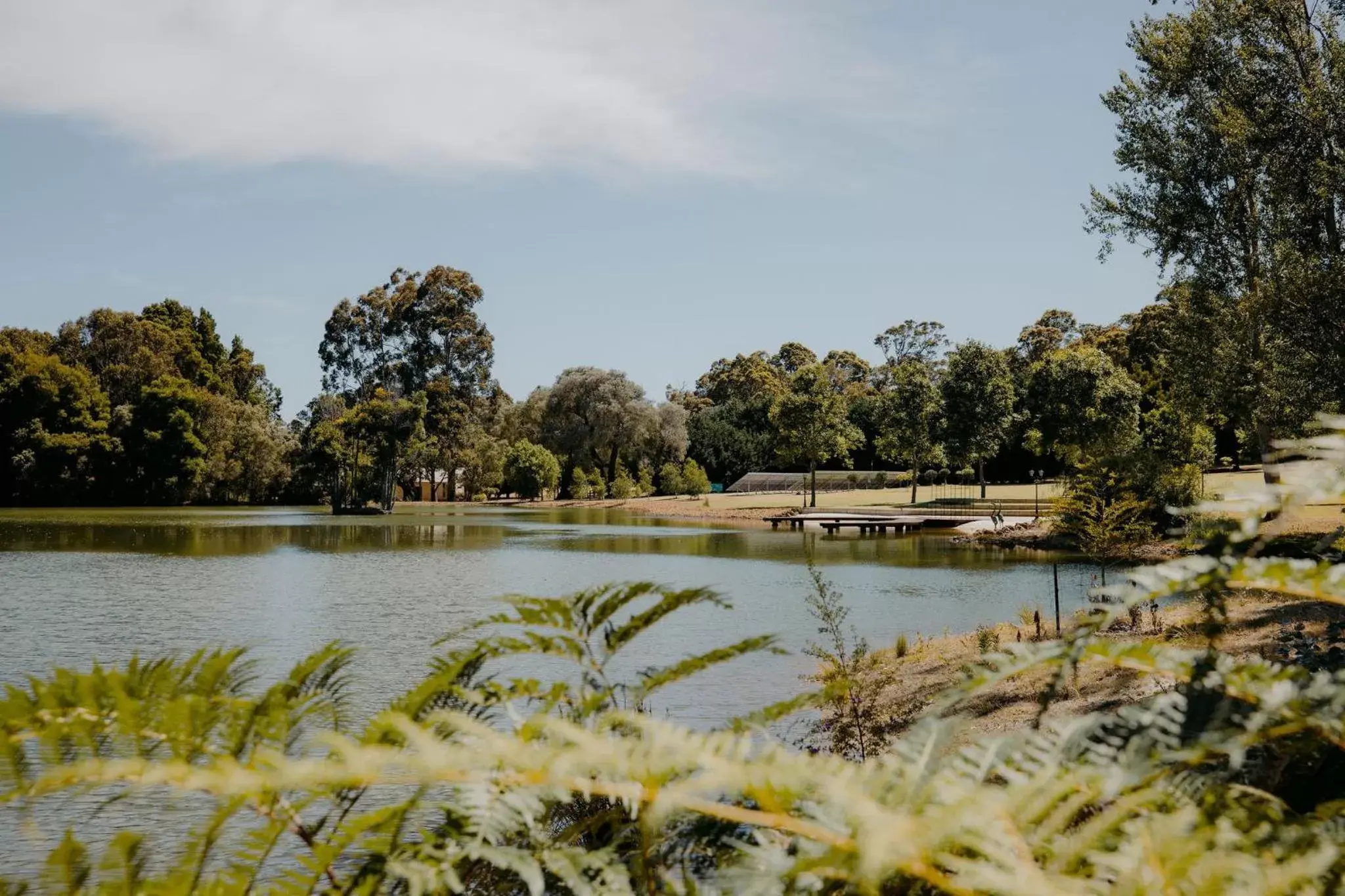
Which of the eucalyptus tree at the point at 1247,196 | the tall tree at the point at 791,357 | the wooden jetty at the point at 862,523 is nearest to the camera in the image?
the eucalyptus tree at the point at 1247,196

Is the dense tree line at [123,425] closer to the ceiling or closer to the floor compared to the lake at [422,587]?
closer to the ceiling

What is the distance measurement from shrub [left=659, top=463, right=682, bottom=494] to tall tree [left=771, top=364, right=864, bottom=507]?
11734 mm

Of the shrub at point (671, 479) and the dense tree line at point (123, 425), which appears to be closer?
the dense tree line at point (123, 425)

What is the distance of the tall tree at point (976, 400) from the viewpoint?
4291 centimetres

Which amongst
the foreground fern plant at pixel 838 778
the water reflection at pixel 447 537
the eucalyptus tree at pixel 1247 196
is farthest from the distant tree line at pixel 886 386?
the foreground fern plant at pixel 838 778

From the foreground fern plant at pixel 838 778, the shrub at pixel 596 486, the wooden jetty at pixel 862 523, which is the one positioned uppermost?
the shrub at pixel 596 486

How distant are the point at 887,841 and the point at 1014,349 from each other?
2909 inches

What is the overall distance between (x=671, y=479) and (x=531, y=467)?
327 inches

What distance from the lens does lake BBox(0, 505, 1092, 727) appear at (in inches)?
475

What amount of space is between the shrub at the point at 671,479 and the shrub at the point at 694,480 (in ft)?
1.05

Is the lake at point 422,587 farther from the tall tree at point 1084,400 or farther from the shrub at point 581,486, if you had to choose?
the shrub at point 581,486

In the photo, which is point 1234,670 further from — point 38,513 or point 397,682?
point 38,513

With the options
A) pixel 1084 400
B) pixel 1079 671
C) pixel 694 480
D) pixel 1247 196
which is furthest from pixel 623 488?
pixel 1079 671

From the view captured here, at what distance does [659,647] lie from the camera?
505 inches
